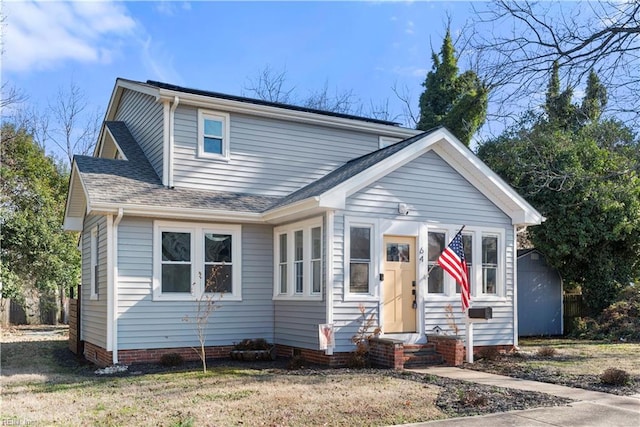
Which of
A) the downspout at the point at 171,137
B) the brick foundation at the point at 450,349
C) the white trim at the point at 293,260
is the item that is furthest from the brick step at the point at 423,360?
the downspout at the point at 171,137

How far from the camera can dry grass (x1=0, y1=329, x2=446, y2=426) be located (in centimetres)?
694

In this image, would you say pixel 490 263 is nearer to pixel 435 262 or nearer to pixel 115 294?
pixel 435 262

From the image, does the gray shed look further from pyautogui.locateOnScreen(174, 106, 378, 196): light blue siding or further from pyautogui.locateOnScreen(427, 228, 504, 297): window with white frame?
pyautogui.locateOnScreen(174, 106, 378, 196): light blue siding

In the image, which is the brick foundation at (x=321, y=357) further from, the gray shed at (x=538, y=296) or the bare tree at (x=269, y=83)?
the bare tree at (x=269, y=83)

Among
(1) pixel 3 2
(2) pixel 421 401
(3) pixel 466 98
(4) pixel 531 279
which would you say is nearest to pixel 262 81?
(3) pixel 466 98

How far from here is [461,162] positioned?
12.9m

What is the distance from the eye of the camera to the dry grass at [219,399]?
694 centimetres

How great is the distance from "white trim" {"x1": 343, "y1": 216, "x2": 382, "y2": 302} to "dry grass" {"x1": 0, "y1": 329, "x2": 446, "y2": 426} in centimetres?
181

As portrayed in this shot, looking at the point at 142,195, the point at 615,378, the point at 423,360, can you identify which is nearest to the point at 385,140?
the point at 423,360

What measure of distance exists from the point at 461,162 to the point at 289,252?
167 inches

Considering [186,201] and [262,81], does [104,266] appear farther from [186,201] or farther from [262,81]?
[262,81]

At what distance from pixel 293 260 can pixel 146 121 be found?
5.12 meters

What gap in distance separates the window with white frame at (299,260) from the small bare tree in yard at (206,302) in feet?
4.12

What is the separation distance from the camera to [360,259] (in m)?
11.8
